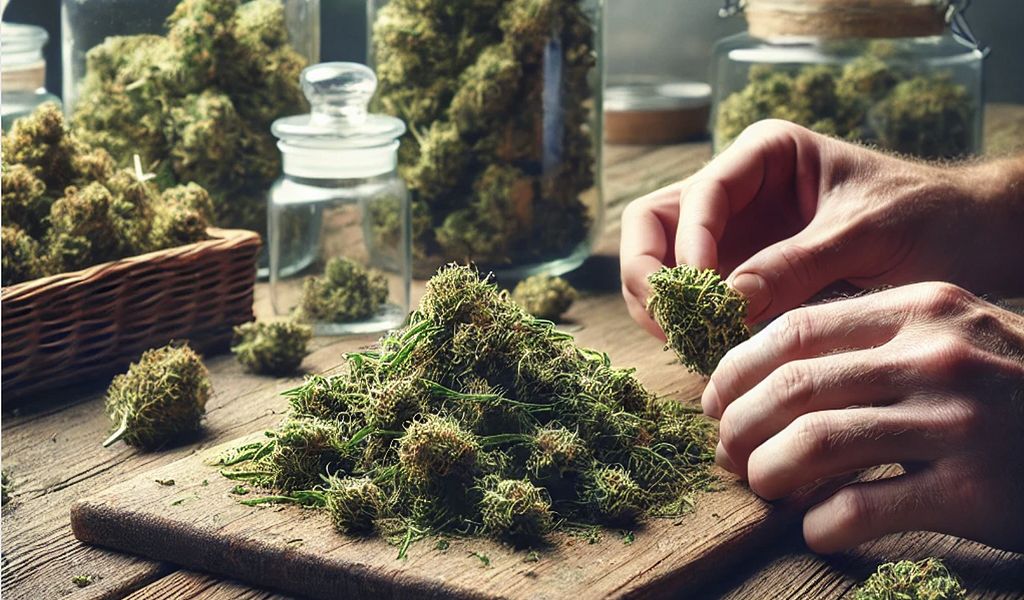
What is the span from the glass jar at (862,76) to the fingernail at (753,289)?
60cm

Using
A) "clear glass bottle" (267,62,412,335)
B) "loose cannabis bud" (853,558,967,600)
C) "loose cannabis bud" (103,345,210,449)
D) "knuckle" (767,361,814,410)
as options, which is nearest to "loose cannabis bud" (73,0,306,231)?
"clear glass bottle" (267,62,412,335)

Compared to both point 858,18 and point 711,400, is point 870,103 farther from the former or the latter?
point 711,400

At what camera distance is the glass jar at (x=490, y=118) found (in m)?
1.54

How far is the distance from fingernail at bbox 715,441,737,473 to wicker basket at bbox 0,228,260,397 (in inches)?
23.7

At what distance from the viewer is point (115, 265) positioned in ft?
4.11

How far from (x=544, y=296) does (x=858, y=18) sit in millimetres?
579

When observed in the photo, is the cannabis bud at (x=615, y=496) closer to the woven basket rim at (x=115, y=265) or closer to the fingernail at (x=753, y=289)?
the fingernail at (x=753, y=289)

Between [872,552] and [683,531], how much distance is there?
13 cm

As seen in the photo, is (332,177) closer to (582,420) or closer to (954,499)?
(582,420)

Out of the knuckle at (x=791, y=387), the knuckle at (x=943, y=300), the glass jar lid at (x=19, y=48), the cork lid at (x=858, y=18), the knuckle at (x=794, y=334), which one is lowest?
the knuckle at (x=791, y=387)

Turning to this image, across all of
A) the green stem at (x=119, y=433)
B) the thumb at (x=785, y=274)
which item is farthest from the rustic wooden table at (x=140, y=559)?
the thumb at (x=785, y=274)

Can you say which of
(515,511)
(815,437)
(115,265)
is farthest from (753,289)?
(115,265)

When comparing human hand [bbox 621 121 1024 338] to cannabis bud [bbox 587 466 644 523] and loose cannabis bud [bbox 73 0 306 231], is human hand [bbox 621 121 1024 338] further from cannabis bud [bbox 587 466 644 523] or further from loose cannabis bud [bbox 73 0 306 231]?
loose cannabis bud [bbox 73 0 306 231]

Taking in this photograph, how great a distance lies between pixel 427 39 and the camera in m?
1.55
